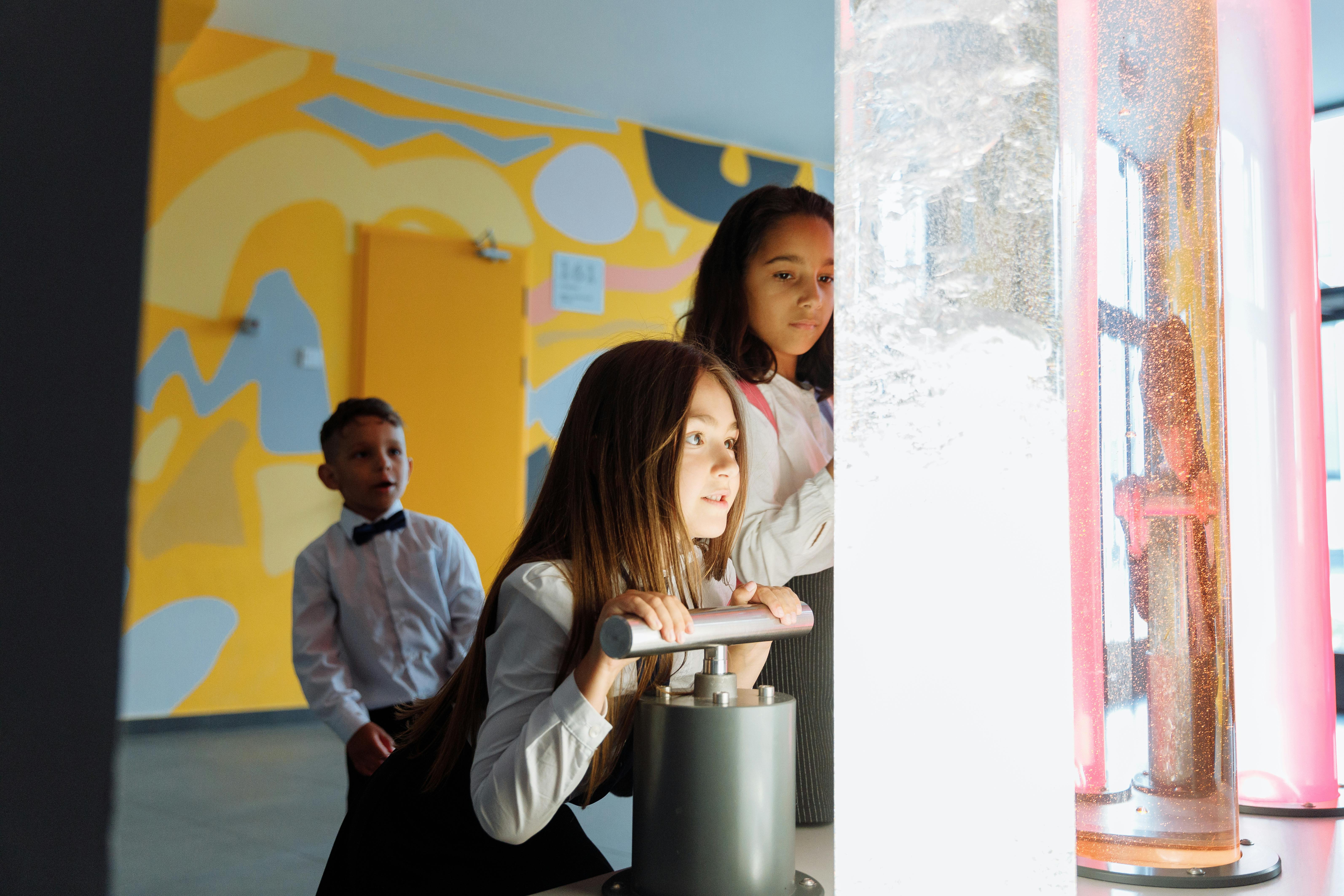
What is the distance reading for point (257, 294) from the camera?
13.0ft

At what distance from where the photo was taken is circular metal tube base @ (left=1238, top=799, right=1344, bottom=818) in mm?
780

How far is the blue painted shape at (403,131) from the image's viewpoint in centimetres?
414

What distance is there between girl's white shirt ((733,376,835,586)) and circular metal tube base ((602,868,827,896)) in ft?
0.91

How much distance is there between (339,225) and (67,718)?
4.28 meters

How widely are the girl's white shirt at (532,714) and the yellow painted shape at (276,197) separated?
3.26 metres

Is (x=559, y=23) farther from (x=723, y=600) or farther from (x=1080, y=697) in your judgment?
(x=1080, y=697)

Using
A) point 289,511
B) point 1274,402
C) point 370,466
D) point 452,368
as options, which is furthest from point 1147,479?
point 452,368

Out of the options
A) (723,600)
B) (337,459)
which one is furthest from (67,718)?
(337,459)

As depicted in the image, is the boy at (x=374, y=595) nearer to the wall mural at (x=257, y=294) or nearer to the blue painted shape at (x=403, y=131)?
the wall mural at (x=257, y=294)

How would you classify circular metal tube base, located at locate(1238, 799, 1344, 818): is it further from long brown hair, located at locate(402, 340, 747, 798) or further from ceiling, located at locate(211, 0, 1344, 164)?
ceiling, located at locate(211, 0, 1344, 164)

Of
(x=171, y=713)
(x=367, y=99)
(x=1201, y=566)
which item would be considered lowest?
(x=171, y=713)

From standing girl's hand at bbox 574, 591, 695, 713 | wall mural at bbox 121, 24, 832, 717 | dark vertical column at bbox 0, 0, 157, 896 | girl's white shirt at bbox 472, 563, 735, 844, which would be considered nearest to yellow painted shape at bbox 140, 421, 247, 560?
wall mural at bbox 121, 24, 832, 717

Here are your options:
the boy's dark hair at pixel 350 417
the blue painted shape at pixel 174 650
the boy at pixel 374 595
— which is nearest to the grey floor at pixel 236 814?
the blue painted shape at pixel 174 650

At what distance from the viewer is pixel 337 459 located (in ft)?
7.82
